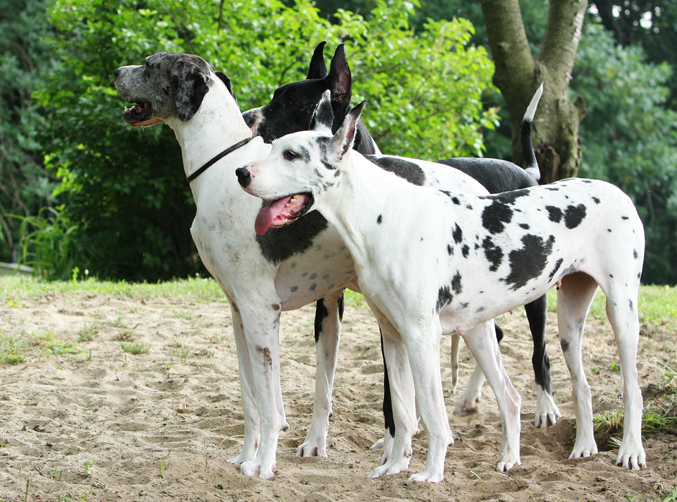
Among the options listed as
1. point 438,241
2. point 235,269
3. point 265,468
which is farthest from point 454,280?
point 265,468

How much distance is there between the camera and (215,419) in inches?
190

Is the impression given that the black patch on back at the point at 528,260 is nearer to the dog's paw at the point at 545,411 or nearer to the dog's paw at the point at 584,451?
the dog's paw at the point at 584,451

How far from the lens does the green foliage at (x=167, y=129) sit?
1006 cm

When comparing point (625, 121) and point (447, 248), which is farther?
point (625, 121)

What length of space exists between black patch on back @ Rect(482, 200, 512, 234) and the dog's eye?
1065mm

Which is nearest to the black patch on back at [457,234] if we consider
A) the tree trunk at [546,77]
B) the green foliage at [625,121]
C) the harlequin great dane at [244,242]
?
the harlequin great dane at [244,242]

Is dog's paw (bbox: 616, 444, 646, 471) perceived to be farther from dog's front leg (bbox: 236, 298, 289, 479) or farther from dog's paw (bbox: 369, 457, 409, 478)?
dog's front leg (bbox: 236, 298, 289, 479)

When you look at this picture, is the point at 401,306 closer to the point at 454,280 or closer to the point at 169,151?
the point at 454,280

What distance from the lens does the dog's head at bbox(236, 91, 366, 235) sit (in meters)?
3.15

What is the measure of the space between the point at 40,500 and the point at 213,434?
4.82ft

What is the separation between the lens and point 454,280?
11.3 ft

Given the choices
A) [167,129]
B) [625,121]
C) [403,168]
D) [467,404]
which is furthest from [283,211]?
[625,121]

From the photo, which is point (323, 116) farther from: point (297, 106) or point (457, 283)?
point (457, 283)

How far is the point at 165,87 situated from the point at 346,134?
48.9 inches
